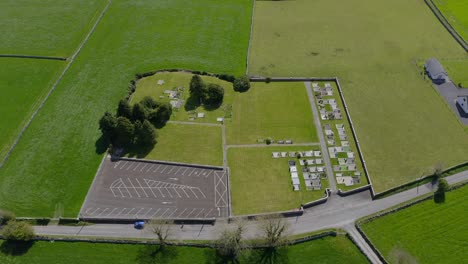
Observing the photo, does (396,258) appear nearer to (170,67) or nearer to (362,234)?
(362,234)

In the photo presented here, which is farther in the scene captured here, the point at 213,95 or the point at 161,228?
the point at 213,95

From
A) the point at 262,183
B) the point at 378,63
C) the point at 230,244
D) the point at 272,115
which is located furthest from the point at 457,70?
the point at 230,244

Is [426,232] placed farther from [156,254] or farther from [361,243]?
[156,254]

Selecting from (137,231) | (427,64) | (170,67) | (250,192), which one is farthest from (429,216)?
(170,67)

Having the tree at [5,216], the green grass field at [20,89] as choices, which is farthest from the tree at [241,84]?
the tree at [5,216]

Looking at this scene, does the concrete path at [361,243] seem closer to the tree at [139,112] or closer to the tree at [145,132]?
the tree at [145,132]

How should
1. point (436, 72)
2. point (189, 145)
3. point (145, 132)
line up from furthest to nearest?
1. point (436, 72)
2. point (189, 145)
3. point (145, 132)
